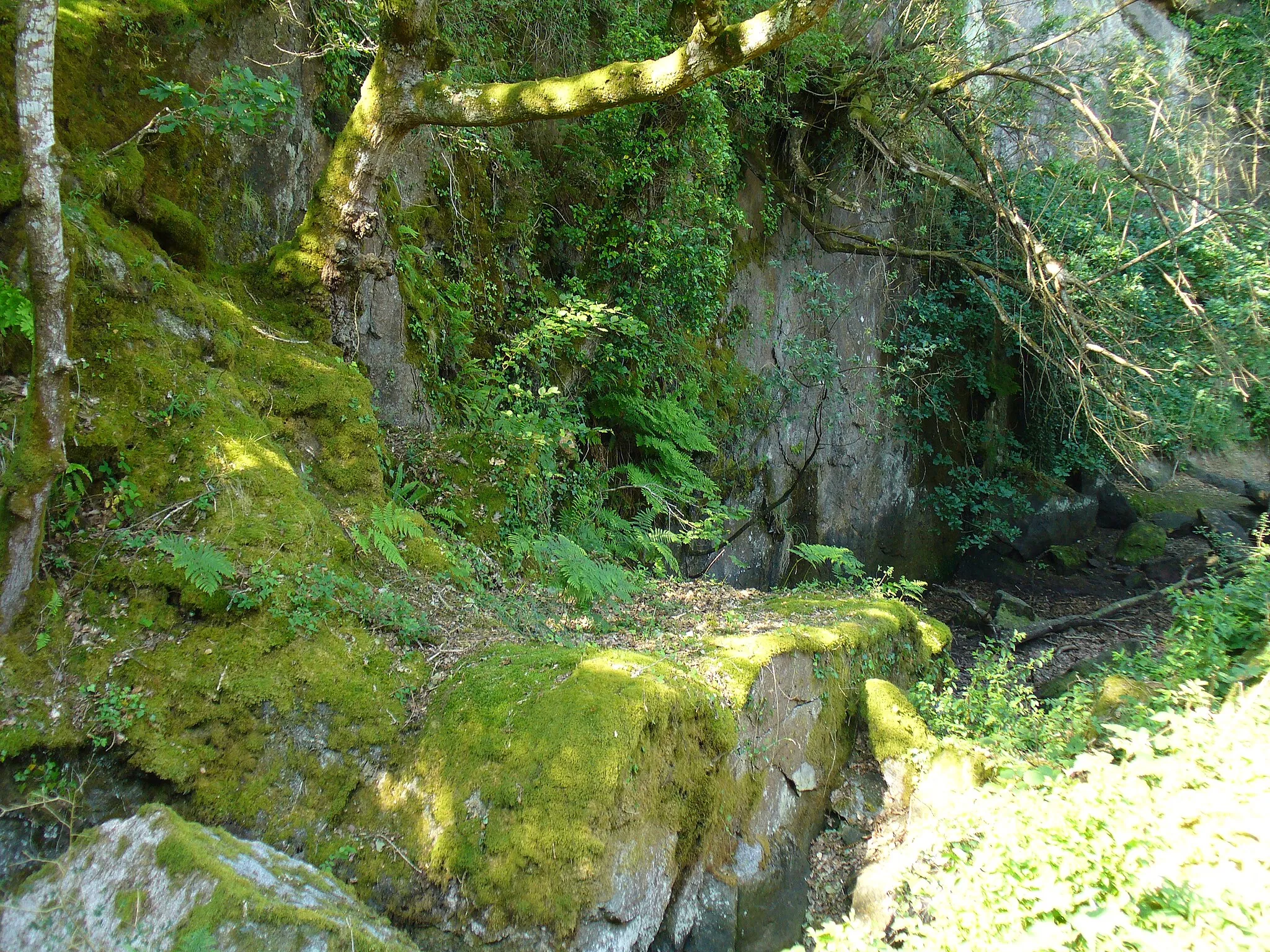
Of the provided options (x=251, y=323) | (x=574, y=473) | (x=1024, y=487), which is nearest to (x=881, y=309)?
(x=1024, y=487)

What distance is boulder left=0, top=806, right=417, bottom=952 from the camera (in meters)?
2.46

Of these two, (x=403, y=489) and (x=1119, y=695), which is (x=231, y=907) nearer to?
(x=403, y=489)

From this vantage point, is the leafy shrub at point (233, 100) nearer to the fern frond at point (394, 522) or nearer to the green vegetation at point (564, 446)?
the green vegetation at point (564, 446)

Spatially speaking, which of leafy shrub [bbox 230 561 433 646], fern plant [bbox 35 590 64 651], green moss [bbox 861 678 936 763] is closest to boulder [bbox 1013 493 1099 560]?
green moss [bbox 861 678 936 763]

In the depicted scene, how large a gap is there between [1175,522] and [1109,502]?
1223 millimetres

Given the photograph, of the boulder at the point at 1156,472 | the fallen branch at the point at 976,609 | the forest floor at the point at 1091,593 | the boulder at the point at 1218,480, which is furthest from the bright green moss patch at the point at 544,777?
the boulder at the point at 1218,480

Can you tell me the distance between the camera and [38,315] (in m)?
3.19

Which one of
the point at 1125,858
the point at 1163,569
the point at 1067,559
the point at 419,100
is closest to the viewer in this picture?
the point at 1125,858

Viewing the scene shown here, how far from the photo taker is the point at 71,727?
3.12 m

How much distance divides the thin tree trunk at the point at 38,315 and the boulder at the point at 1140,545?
15198mm

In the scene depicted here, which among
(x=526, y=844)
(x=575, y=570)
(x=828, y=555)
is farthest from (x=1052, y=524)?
(x=526, y=844)

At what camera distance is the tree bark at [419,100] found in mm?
4699

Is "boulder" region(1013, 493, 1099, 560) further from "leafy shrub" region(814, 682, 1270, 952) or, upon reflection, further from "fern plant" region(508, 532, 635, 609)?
"leafy shrub" region(814, 682, 1270, 952)

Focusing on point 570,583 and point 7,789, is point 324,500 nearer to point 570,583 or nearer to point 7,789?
point 570,583
